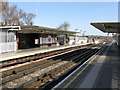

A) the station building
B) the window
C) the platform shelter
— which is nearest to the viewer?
the platform shelter

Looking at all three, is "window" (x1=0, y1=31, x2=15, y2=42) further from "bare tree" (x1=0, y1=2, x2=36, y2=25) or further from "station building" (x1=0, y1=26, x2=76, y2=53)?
"bare tree" (x1=0, y1=2, x2=36, y2=25)

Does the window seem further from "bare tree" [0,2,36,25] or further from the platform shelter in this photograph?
"bare tree" [0,2,36,25]

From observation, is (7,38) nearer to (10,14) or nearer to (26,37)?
(26,37)

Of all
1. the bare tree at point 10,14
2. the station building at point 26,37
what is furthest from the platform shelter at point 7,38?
the bare tree at point 10,14

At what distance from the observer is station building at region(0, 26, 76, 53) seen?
1886 centimetres

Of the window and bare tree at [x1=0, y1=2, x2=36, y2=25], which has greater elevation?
bare tree at [x1=0, y1=2, x2=36, y2=25]

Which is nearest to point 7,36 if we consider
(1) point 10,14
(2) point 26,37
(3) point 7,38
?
(3) point 7,38

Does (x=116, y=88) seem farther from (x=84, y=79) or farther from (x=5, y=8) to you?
(x=5, y=8)

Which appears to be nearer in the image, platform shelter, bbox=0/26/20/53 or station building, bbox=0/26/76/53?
platform shelter, bbox=0/26/20/53

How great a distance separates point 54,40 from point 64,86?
33255 millimetres

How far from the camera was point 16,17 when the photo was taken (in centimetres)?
5231

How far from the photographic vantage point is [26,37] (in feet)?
101

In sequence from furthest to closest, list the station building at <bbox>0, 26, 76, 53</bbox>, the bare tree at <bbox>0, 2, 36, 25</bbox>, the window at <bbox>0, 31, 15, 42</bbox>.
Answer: the bare tree at <bbox>0, 2, 36, 25</bbox> → the station building at <bbox>0, 26, 76, 53</bbox> → the window at <bbox>0, 31, 15, 42</bbox>

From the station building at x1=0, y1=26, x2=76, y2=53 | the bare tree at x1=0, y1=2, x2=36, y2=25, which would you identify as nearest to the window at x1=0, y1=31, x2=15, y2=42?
the station building at x1=0, y1=26, x2=76, y2=53
